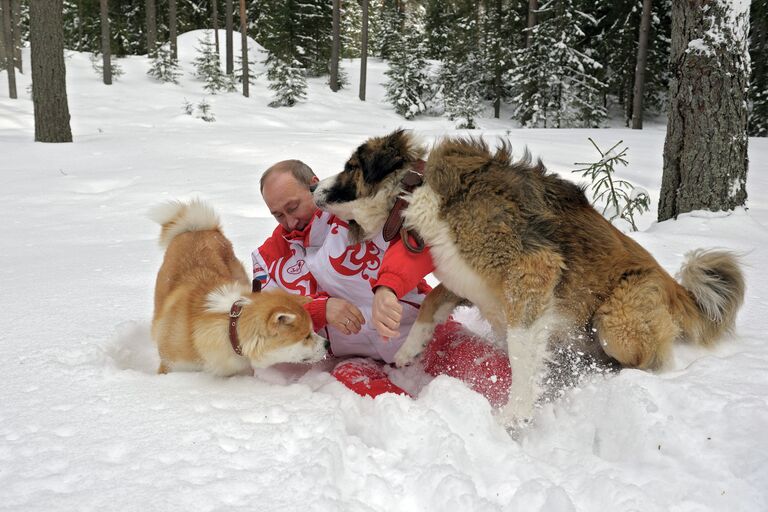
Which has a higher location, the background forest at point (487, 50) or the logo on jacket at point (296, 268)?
the background forest at point (487, 50)

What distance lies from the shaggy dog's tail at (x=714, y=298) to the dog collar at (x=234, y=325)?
2.18m

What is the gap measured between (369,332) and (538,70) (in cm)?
2129

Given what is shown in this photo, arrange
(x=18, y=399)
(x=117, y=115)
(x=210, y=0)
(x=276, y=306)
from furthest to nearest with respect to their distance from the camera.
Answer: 1. (x=210, y=0)
2. (x=117, y=115)
3. (x=276, y=306)
4. (x=18, y=399)

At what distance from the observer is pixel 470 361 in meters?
2.71

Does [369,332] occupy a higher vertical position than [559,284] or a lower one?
lower

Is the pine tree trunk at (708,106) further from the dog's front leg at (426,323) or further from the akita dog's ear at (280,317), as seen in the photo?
the akita dog's ear at (280,317)

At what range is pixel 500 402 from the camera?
247 centimetres

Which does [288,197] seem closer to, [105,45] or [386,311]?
[386,311]

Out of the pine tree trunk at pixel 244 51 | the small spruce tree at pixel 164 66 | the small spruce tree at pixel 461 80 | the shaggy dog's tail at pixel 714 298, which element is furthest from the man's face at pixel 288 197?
→ the small spruce tree at pixel 164 66

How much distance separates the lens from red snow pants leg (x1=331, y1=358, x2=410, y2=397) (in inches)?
95.3

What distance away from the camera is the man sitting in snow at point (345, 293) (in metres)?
2.62

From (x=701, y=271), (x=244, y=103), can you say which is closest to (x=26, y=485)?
(x=701, y=271)

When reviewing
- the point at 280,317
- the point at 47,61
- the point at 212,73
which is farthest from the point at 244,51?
the point at 280,317

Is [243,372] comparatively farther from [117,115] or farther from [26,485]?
[117,115]
